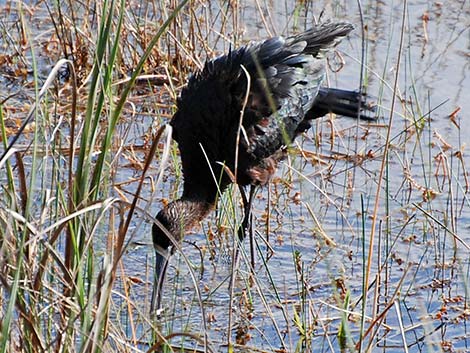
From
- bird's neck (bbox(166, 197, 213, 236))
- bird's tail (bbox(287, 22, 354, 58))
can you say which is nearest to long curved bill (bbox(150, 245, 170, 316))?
bird's neck (bbox(166, 197, 213, 236))

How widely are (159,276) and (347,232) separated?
1.02 metres

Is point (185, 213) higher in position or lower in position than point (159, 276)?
higher

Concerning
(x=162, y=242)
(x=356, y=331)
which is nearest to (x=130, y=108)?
(x=162, y=242)

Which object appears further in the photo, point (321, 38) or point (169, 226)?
point (321, 38)

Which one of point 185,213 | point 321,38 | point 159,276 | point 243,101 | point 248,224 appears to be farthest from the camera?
point 248,224

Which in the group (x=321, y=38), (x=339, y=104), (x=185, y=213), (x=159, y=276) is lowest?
(x=159, y=276)

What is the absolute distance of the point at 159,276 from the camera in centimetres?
418

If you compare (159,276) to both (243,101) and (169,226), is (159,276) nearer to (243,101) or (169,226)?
(169,226)

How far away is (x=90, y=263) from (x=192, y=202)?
1.87m

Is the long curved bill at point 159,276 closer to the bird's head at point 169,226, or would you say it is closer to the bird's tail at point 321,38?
the bird's head at point 169,226

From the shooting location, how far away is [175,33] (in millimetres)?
5727

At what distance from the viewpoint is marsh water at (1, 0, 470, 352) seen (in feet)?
12.6

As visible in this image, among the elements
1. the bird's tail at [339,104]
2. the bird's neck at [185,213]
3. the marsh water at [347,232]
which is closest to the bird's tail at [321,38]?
the marsh water at [347,232]

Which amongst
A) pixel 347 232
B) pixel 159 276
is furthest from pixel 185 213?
pixel 347 232
